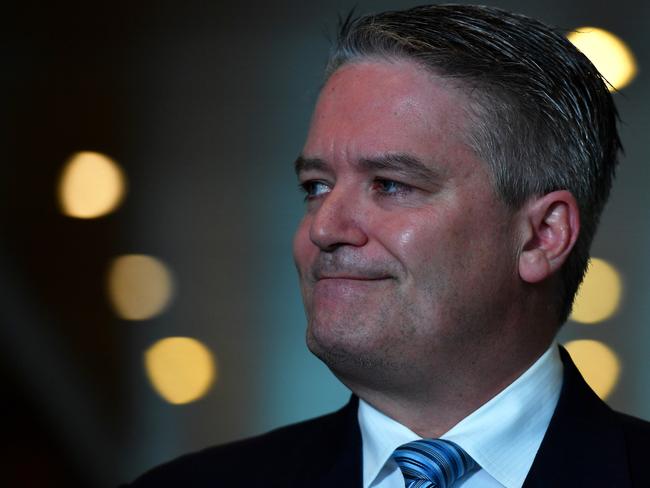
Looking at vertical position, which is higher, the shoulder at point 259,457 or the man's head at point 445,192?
the man's head at point 445,192

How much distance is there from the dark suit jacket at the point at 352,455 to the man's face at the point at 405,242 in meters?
0.14

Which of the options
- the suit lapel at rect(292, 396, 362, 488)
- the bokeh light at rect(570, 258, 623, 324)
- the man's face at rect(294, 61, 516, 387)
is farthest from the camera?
the bokeh light at rect(570, 258, 623, 324)

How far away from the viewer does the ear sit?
5.57 feet

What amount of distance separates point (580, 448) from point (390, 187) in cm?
43

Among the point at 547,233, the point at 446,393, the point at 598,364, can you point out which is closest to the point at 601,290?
the point at 598,364

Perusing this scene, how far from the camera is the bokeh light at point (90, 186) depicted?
8.32ft

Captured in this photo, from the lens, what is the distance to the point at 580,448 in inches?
65.2

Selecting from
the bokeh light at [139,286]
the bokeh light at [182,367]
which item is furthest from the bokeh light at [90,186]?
the bokeh light at [182,367]

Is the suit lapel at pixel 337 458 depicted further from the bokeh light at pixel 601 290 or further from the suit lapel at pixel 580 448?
the bokeh light at pixel 601 290

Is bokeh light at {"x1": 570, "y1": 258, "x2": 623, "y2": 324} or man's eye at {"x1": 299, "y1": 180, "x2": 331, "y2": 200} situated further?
bokeh light at {"x1": 570, "y1": 258, "x2": 623, "y2": 324}

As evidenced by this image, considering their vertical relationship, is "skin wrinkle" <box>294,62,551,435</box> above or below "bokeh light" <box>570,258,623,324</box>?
above

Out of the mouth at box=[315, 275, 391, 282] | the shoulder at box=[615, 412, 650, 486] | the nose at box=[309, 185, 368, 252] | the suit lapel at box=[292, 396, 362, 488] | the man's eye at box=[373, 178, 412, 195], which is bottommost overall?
the suit lapel at box=[292, 396, 362, 488]

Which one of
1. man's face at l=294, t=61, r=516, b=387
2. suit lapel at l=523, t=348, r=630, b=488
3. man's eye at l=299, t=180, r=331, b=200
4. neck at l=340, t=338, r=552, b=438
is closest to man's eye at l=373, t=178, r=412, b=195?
man's face at l=294, t=61, r=516, b=387

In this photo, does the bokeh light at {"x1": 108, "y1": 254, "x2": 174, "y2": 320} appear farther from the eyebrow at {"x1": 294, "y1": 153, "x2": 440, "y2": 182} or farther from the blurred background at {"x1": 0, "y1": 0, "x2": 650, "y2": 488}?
the eyebrow at {"x1": 294, "y1": 153, "x2": 440, "y2": 182}
